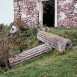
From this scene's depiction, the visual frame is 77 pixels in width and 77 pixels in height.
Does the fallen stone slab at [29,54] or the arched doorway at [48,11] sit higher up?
the arched doorway at [48,11]

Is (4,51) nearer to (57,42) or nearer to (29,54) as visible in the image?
(29,54)

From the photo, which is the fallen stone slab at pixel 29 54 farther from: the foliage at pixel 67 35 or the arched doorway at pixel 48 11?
the arched doorway at pixel 48 11

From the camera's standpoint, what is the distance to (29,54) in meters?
10.4

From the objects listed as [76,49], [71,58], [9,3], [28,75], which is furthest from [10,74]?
[9,3]

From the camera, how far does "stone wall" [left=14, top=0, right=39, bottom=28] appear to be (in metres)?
14.7

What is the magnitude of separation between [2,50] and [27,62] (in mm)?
1121

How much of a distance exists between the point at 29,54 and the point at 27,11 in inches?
196

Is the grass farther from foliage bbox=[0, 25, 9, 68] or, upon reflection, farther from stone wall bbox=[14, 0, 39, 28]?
stone wall bbox=[14, 0, 39, 28]

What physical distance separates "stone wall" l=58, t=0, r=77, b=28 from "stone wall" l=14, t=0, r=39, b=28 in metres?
1.50

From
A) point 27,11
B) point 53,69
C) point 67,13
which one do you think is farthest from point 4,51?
point 27,11

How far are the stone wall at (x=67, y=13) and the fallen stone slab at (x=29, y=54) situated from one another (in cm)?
328

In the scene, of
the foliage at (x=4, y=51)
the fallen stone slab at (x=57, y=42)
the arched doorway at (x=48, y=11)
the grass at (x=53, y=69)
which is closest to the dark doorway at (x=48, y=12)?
the arched doorway at (x=48, y=11)

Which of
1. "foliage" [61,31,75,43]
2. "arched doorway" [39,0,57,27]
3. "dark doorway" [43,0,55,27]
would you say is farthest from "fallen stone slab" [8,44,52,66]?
"dark doorway" [43,0,55,27]

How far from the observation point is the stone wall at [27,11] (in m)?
14.7
